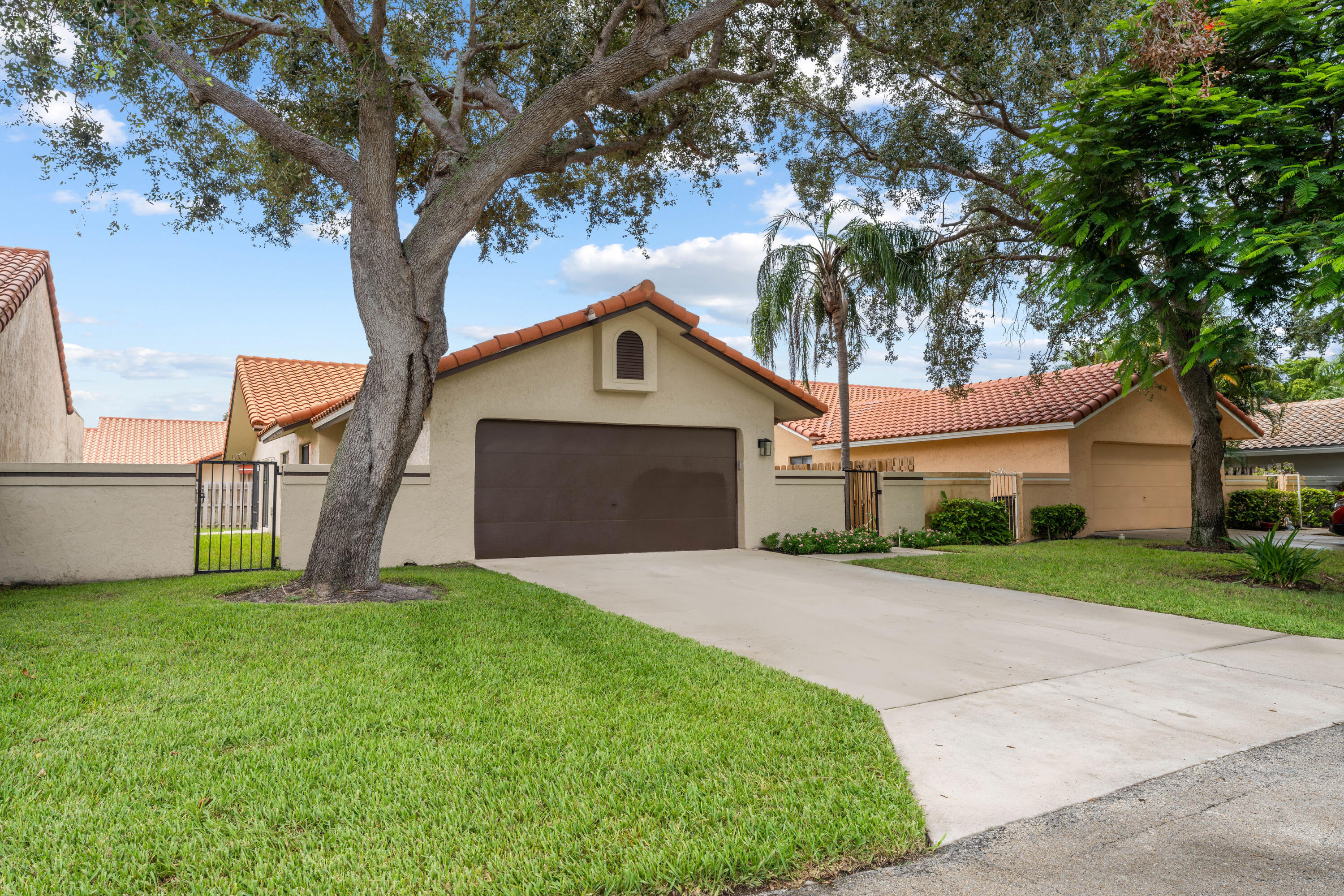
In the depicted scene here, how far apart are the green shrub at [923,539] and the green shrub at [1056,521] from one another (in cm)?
242

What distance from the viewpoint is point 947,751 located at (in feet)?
13.5

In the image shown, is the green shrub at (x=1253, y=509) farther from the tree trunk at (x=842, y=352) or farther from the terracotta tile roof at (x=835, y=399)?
the tree trunk at (x=842, y=352)

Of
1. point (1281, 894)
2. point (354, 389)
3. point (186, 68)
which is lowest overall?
point (1281, 894)

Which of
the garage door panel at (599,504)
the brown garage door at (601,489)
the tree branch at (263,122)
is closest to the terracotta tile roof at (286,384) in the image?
the brown garage door at (601,489)

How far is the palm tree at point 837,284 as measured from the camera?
16.1 metres

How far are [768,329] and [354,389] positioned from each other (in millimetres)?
9643

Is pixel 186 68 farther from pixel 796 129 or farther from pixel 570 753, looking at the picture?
pixel 796 129

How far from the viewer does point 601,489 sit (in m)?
13.5

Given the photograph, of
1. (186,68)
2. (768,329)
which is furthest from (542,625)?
(768,329)

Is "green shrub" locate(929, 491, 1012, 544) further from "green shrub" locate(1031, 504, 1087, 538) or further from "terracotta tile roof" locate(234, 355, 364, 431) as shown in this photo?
"terracotta tile roof" locate(234, 355, 364, 431)

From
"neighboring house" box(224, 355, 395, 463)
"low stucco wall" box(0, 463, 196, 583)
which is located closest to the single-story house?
"neighboring house" box(224, 355, 395, 463)

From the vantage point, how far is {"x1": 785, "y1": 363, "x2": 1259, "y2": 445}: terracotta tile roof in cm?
1898

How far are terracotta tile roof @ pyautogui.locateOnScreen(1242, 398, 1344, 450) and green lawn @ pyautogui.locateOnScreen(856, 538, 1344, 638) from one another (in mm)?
15054

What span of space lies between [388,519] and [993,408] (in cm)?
1706
